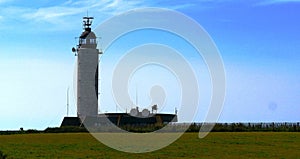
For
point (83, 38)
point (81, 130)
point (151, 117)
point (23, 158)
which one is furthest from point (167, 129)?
point (23, 158)

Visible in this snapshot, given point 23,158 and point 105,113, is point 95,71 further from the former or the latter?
point 23,158

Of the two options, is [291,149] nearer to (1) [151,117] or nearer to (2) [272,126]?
(2) [272,126]

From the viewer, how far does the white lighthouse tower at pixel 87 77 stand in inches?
3083

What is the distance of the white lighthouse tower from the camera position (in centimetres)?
7831

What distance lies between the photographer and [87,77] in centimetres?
7912

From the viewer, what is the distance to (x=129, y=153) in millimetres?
32312

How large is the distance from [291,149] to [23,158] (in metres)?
16.0

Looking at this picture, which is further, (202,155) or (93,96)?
(93,96)

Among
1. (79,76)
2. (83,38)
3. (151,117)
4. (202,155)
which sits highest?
(83,38)

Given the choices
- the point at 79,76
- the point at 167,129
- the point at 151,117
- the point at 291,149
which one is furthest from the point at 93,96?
the point at 291,149

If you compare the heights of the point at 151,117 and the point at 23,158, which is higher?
the point at 151,117

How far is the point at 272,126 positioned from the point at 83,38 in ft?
108

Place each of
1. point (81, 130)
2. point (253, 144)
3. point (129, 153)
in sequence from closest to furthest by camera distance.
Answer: point (129, 153) → point (253, 144) → point (81, 130)

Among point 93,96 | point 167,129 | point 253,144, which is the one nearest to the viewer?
point 253,144
